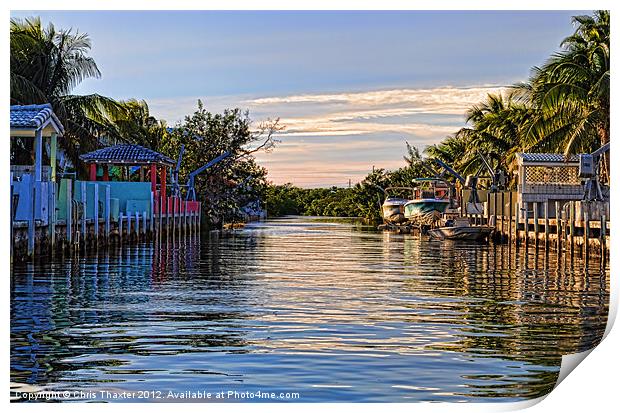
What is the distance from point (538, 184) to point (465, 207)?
1141 cm

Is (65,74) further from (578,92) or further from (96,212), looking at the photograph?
(578,92)

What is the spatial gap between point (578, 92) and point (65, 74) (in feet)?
56.8

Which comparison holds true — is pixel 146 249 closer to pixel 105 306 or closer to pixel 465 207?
pixel 105 306

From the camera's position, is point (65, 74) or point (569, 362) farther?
point (65, 74)

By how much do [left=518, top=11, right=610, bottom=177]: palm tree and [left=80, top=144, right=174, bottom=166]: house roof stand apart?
14.1 m

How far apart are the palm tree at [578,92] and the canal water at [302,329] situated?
9579 millimetres

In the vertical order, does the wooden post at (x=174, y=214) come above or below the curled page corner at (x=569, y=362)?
above

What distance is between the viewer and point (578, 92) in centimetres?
3325

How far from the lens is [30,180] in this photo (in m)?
21.0

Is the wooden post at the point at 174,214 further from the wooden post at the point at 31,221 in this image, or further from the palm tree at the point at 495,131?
the wooden post at the point at 31,221

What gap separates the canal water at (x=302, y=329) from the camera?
32.7 ft

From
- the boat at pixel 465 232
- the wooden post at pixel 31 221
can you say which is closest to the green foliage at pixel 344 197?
the boat at pixel 465 232

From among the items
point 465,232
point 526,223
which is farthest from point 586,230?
point 465,232

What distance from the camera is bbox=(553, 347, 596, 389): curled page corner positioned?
10592mm
